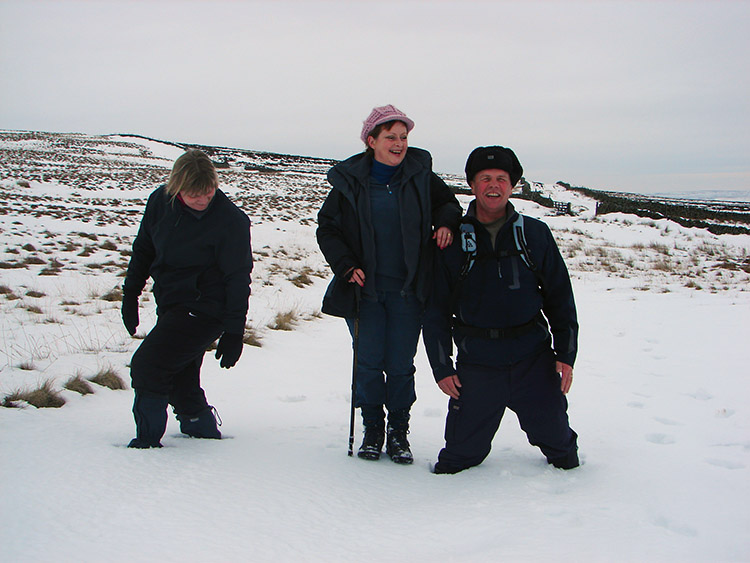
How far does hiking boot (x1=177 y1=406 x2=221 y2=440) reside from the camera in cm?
319

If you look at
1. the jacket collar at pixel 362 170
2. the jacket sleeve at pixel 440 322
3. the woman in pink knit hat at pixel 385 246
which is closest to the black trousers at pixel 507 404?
the jacket sleeve at pixel 440 322

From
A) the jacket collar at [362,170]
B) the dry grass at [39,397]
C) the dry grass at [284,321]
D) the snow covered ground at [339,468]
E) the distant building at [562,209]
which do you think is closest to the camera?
the snow covered ground at [339,468]

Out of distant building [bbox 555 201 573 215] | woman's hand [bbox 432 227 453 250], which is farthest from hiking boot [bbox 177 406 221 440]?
distant building [bbox 555 201 573 215]

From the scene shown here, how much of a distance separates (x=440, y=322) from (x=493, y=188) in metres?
0.79

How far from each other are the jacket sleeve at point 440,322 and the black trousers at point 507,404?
0.14 metres

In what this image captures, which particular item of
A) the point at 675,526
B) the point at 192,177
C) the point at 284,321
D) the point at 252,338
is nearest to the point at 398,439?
the point at 675,526

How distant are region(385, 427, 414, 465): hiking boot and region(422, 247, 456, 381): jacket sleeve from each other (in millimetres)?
475

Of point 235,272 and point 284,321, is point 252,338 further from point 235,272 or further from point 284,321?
point 235,272

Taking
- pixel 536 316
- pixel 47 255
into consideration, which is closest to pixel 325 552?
pixel 536 316

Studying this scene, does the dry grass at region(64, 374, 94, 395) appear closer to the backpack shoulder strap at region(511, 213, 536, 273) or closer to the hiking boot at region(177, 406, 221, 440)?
the hiking boot at region(177, 406, 221, 440)

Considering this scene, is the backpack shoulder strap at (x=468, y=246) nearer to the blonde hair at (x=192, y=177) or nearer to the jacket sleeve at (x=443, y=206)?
the jacket sleeve at (x=443, y=206)

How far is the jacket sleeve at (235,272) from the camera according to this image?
294 centimetres

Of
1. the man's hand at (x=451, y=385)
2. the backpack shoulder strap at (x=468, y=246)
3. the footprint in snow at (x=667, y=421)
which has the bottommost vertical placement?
the footprint in snow at (x=667, y=421)

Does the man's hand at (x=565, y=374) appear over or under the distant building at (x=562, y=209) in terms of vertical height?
under
